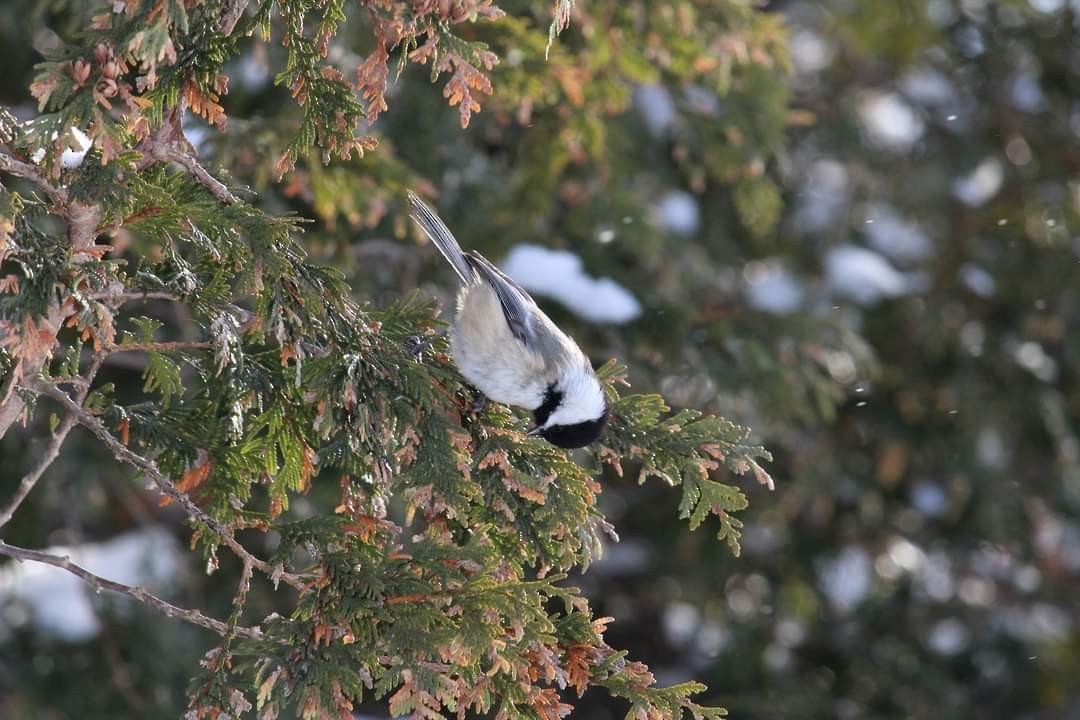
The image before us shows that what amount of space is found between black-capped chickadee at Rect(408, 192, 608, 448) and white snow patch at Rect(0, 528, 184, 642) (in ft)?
8.00

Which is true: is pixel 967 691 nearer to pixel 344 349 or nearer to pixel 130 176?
pixel 344 349

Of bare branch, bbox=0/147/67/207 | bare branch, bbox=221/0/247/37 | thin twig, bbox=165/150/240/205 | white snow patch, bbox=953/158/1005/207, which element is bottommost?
white snow patch, bbox=953/158/1005/207

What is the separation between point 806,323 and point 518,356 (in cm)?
223

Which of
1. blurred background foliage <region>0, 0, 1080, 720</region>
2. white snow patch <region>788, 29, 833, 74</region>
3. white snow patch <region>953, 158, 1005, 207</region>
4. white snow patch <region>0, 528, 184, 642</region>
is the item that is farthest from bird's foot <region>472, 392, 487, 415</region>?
white snow patch <region>788, 29, 833, 74</region>

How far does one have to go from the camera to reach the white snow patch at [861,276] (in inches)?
256

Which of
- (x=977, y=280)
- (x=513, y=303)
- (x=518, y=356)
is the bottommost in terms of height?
(x=977, y=280)

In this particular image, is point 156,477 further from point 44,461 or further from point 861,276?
point 861,276

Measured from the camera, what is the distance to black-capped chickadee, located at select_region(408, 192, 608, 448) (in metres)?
2.98

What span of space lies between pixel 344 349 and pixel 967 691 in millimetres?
6066

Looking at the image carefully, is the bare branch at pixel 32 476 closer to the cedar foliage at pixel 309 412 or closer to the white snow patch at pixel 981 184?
the cedar foliage at pixel 309 412

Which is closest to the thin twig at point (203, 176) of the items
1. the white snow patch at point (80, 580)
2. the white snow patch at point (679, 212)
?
the white snow patch at point (80, 580)

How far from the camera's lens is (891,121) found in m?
7.35

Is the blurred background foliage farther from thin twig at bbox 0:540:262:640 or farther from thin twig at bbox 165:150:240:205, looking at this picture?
thin twig at bbox 0:540:262:640

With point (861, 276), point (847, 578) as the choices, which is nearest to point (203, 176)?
point (861, 276)
